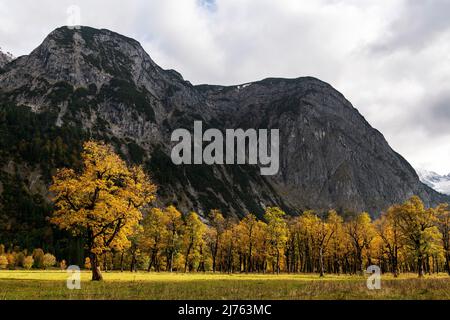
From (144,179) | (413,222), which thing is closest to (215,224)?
(413,222)

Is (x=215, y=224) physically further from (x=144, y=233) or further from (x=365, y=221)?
(x=365, y=221)

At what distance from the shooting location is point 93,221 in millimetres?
44188

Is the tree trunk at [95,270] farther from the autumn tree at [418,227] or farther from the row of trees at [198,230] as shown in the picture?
the autumn tree at [418,227]

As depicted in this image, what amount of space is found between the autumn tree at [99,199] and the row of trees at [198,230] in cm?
11

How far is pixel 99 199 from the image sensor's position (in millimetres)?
45188

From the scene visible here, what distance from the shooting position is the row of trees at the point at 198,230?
147 ft

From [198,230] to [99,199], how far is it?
207ft

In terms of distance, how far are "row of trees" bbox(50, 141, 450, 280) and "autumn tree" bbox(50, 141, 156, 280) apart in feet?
0.34

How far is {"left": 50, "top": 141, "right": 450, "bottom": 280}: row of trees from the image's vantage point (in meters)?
44.8

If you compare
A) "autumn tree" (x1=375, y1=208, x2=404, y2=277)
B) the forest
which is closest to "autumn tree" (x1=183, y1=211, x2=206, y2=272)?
the forest

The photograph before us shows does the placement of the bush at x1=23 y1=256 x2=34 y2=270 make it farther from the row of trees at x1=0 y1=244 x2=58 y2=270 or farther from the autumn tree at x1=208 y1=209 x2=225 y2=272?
the autumn tree at x1=208 y1=209 x2=225 y2=272

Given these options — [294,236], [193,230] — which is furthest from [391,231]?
[193,230]

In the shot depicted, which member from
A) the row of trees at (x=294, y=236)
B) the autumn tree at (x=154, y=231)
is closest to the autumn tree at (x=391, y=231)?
the row of trees at (x=294, y=236)
